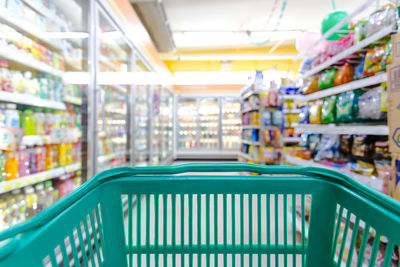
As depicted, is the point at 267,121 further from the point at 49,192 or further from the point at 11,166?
the point at 11,166

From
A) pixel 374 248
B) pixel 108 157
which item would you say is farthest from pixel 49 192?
pixel 374 248

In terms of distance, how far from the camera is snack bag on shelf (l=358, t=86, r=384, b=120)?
1384 millimetres

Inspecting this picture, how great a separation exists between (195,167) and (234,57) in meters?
7.72

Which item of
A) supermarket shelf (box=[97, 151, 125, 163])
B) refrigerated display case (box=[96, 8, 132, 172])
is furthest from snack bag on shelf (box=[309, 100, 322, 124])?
refrigerated display case (box=[96, 8, 132, 172])

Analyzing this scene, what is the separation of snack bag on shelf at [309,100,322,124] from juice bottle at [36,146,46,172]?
2405 mm

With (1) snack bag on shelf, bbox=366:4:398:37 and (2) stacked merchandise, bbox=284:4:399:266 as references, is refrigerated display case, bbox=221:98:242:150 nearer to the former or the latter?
(2) stacked merchandise, bbox=284:4:399:266

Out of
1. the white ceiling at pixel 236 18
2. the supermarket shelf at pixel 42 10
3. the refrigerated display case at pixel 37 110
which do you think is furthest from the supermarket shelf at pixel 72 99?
the white ceiling at pixel 236 18

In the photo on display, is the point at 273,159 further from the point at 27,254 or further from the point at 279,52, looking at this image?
the point at 279,52

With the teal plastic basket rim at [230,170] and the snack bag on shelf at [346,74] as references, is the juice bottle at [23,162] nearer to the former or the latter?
the teal plastic basket rim at [230,170]

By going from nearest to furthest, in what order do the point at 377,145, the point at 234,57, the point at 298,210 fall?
the point at 377,145 < the point at 298,210 < the point at 234,57

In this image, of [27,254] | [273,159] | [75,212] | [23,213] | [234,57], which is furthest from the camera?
[234,57]

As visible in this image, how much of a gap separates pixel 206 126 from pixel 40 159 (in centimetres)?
700

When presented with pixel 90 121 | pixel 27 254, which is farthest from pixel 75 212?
pixel 90 121

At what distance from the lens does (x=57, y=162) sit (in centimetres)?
207
